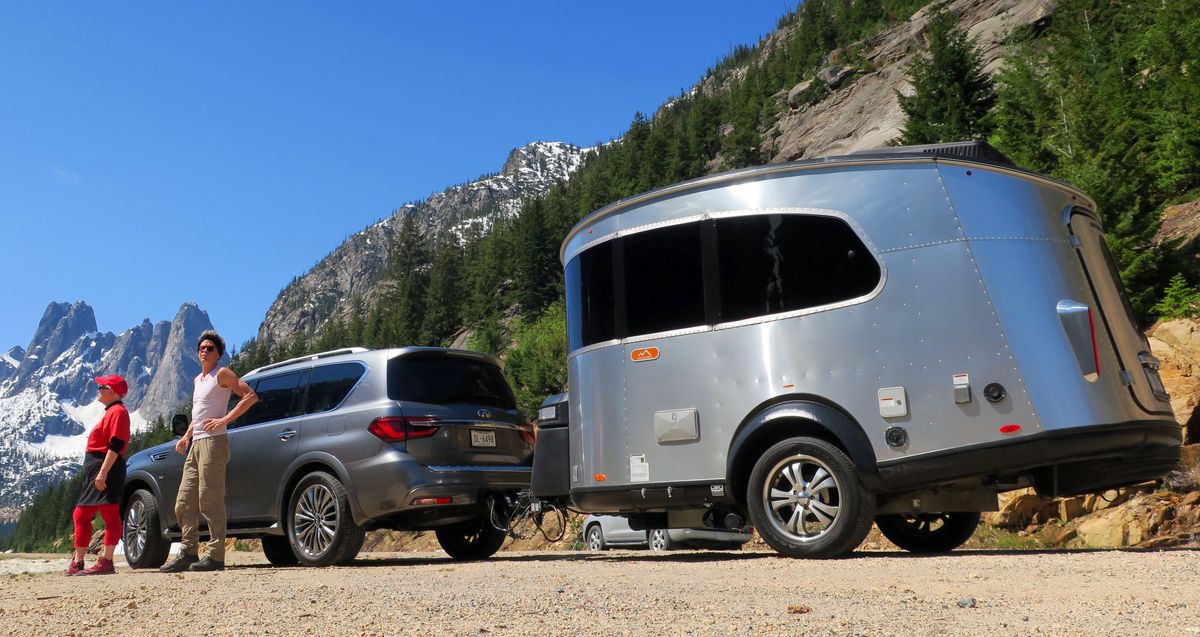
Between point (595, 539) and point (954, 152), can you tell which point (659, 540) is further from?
point (954, 152)

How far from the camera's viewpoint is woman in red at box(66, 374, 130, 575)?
8.89 metres

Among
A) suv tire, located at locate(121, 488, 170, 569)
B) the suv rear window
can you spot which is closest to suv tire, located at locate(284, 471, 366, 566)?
the suv rear window

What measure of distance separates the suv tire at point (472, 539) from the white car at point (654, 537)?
2022mm

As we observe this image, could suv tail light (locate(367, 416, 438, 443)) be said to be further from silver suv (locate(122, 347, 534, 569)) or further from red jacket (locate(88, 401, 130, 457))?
red jacket (locate(88, 401, 130, 457))

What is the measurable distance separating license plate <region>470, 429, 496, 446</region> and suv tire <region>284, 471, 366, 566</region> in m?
1.22

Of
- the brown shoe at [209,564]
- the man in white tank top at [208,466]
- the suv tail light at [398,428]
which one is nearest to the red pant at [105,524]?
the man in white tank top at [208,466]

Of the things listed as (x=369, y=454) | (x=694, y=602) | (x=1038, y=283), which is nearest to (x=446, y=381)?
(x=369, y=454)

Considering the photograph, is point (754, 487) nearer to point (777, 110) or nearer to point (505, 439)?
point (505, 439)

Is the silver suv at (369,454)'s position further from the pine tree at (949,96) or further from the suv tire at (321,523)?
the pine tree at (949,96)

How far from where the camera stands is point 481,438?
8891mm

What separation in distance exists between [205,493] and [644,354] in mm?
3923

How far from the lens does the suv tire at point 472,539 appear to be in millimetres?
9750

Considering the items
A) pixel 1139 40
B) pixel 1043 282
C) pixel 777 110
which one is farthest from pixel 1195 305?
pixel 777 110

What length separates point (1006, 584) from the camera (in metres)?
4.84
